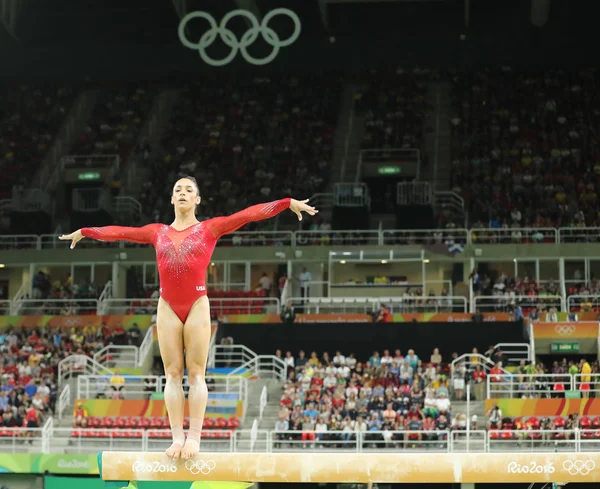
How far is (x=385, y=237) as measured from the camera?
35.4 m

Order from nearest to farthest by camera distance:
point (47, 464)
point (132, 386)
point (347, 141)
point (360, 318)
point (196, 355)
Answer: point (196, 355)
point (47, 464)
point (132, 386)
point (360, 318)
point (347, 141)

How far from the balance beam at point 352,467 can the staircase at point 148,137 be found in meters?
31.0

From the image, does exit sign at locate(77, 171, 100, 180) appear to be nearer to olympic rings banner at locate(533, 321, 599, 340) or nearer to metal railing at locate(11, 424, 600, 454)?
metal railing at locate(11, 424, 600, 454)

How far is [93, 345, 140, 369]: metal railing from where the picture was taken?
97.7ft

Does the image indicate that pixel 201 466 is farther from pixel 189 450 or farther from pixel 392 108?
pixel 392 108

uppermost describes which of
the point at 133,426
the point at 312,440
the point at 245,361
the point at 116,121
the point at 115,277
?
the point at 116,121

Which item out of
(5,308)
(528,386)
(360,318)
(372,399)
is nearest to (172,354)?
(372,399)

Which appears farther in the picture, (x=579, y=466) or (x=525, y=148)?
(x=525, y=148)

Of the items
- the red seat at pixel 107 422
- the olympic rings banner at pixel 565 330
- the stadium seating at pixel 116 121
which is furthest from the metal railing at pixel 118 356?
the stadium seating at pixel 116 121

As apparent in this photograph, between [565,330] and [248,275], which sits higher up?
[248,275]

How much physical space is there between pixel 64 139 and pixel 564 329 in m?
22.0

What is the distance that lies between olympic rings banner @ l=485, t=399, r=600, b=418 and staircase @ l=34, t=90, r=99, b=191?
20763 millimetres

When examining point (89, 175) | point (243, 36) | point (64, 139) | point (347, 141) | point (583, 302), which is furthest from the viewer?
point (64, 139)

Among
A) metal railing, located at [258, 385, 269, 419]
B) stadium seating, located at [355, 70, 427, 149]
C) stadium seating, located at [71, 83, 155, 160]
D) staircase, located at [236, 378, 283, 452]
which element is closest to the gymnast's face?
staircase, located at [236, 378, 283, 452]
